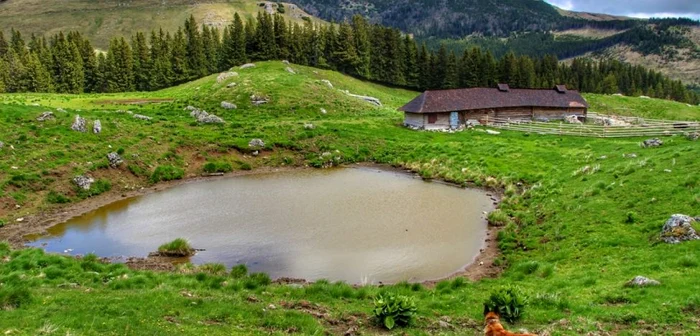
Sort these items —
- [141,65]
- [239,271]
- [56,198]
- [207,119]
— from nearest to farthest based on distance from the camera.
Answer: [239,271] → [56,198] → [207,119] → [141,65]

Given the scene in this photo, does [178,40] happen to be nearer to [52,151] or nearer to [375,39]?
[375,39]

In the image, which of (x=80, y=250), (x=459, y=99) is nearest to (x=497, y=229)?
(x=80, y=250)

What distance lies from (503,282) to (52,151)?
31.8m

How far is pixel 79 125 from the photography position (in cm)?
3753

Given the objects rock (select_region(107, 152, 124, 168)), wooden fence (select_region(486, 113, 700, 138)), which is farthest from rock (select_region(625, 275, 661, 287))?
wooden fence (select_region(486, 113, 700, 138))

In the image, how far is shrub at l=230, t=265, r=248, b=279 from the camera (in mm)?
18203

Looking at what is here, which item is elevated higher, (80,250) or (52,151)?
(52,151)

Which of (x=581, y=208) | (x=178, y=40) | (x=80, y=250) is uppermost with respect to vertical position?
(x=178, y=40)

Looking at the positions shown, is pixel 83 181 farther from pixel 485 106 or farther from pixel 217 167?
pixel 485 106

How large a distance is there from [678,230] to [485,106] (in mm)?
44230

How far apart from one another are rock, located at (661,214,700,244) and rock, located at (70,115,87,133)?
129 feet

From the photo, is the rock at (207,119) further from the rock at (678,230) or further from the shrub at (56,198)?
the rock at (678,230)

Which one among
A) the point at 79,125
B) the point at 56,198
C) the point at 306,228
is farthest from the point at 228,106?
the point at 306,228

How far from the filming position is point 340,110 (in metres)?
60.2
